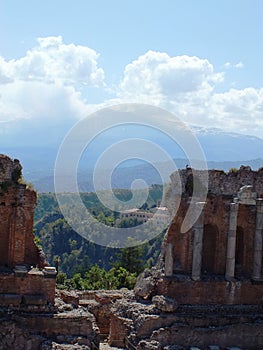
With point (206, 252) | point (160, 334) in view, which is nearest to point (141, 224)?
point (206, 252)

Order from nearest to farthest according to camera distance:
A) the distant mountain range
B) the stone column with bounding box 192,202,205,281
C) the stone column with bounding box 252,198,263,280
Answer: the stone column with bounding box 192,202,205,281
the stone column with bounding box 252,198,263,280
the distant mountain range

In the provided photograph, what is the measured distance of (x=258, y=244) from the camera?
78.1 ft

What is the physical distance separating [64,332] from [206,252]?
8201mm

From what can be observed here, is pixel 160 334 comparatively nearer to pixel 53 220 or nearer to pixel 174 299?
pixel 174 299

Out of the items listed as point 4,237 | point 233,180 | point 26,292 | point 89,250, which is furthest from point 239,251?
point 89,250

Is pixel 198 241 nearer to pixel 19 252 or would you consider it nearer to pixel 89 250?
pixel 19 252

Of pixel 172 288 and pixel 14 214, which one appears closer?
pixel 14 214

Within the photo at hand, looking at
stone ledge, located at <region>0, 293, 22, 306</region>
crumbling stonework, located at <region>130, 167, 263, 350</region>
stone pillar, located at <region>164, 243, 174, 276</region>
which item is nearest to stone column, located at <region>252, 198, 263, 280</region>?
crumbling stonework, located at <region>130, 167, 263, 350</region>

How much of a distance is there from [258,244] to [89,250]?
56368 millimetres

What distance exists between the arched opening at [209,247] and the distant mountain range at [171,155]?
3.17 metres

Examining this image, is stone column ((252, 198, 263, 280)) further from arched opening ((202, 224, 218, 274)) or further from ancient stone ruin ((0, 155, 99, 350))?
ancient stone ruin ((0, 155, 99, 350))

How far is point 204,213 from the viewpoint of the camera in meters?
23.9

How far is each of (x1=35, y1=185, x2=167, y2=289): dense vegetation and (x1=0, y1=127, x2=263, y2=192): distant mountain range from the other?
4.25m

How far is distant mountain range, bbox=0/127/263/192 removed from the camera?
98.1 ft
